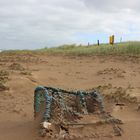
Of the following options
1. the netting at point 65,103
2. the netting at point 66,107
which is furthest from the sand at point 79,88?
the netting at point 65,103

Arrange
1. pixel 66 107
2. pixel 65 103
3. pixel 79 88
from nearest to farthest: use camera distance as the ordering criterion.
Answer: pixel 66 107 < pixel 65 103 < pixel 79 88

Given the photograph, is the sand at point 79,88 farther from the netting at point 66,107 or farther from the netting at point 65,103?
the netting at point 65,103

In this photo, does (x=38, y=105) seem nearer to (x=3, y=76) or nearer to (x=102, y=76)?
(x=3, y=76)

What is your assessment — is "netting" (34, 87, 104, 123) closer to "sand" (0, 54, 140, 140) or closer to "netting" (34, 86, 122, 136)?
"netting" (34, 86, 122, 136)

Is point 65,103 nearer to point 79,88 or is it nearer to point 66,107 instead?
point 66,107

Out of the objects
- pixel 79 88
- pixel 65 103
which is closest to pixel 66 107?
pixel 65 103

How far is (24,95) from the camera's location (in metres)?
9.98

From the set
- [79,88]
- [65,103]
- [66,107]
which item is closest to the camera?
[66,107]

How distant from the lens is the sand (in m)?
6.62

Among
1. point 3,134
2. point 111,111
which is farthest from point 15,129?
point 111,111

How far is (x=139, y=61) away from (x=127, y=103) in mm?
7847

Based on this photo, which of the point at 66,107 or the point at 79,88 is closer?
the point at 66,107

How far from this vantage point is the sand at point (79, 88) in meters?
6.62

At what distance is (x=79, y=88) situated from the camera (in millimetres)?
11180
